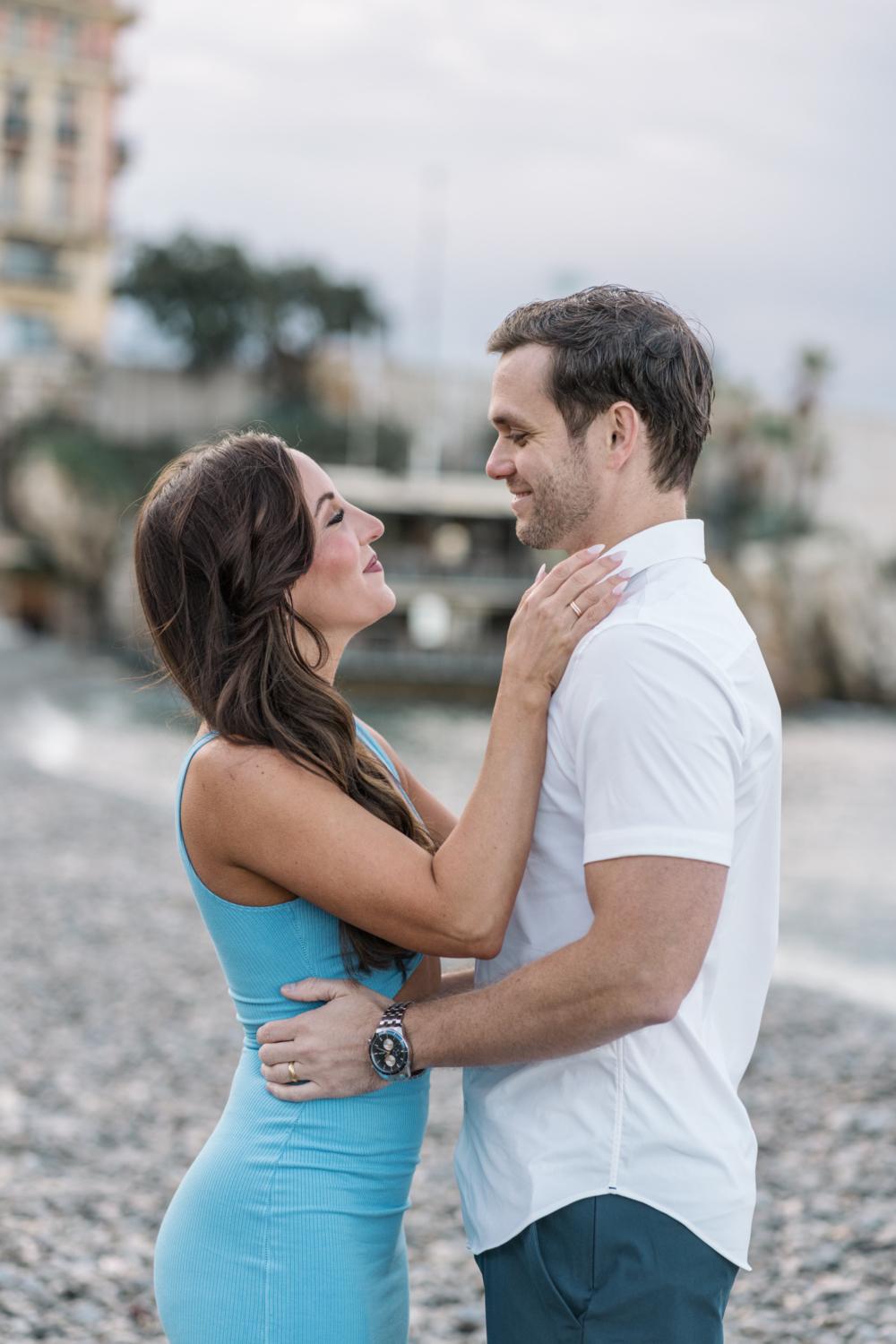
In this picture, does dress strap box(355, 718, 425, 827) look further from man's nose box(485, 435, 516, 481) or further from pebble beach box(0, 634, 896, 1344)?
pebble beach box(0, 634, 896, 1344)

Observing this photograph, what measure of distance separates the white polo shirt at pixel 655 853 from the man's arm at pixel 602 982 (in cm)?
3

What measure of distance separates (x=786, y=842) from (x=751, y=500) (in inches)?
1144

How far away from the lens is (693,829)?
150cm

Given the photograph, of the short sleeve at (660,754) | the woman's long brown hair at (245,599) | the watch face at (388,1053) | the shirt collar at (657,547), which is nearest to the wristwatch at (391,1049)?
the watch face at (388,1053)

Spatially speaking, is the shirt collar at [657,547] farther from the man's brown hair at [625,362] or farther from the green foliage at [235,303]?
the green foliage at [235,303]

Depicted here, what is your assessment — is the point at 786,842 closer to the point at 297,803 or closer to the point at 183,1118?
the point at 183,1118

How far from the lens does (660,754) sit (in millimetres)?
1506

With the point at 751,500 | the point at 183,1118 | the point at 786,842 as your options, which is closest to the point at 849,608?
the point at 751,500

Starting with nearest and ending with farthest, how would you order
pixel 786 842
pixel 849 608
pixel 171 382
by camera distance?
pixel 786 842, pixel 849 608, pixel 171 382

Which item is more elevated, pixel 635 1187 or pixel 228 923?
pixel 228 923

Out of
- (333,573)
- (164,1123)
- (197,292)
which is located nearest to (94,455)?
(197,292)

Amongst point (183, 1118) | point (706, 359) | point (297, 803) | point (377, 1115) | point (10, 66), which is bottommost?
point (183, 1118)

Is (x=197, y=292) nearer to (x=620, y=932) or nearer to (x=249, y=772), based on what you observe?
(x=249, y=772)

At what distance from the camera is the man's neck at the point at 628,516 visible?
70.6 inches
